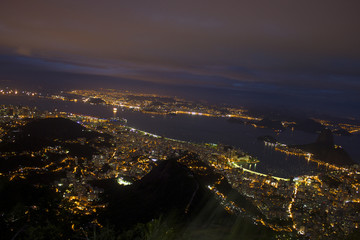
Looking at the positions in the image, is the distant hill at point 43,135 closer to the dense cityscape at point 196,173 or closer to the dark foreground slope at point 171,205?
the dense cityscape at point 196,173

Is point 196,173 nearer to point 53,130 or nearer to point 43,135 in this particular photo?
point 43,135

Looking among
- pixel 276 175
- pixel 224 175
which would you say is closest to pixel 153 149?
pixel 224 175

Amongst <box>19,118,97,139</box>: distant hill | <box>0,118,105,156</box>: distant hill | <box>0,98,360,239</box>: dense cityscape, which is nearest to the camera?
<box>0,98,360,239</box>: dense cityscape


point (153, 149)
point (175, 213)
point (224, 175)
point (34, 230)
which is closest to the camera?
point (34, 230)

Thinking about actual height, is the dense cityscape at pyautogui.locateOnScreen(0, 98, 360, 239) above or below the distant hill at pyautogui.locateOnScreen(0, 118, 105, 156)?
below

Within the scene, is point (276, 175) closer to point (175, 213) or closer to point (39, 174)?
point (175, 213)

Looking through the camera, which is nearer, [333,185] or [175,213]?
[175,213]

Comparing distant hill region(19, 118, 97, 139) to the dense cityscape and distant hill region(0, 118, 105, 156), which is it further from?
the dense cityscape

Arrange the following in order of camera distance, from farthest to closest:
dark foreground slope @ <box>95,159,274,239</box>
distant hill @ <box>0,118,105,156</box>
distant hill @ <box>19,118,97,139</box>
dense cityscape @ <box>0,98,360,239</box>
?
distant hill @ <box>19,118,97,139</box>, distant hill @ <box>0,118,105,156</box>, dense cityscape @ <box>0,98,360,239</box>, dark foreground slope @ <box>95,159,274,239</box>

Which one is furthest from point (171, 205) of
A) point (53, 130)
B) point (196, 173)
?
point (53, 130)

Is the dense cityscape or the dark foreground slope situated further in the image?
the dense cityscape

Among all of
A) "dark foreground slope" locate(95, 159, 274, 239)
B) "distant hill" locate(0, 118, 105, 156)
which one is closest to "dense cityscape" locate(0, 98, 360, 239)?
"distant hill" locate(0, 118, 105, 156)
